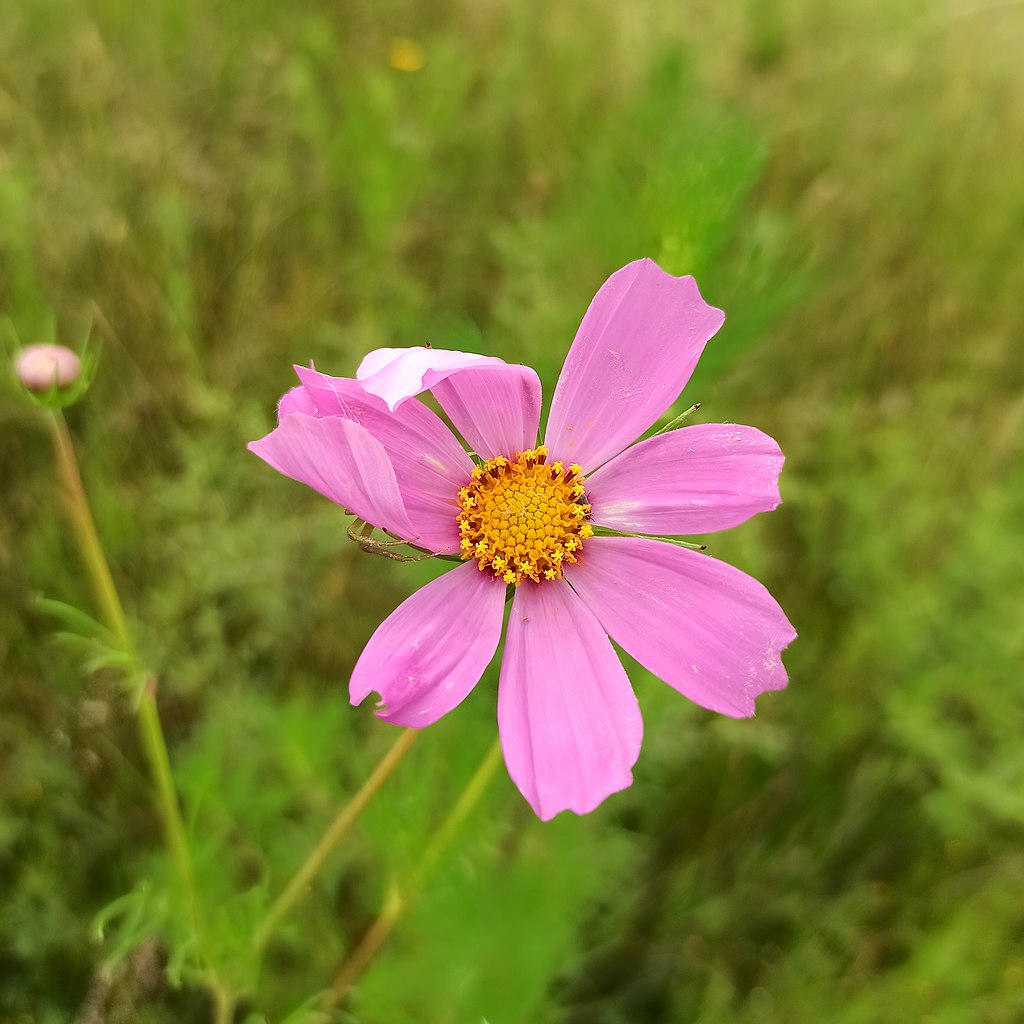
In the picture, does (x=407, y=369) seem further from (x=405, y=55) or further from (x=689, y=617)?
(x=405, y=55)

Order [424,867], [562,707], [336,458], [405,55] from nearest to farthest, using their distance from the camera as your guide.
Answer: [336,458] < [562,707] < [424,867] < [405,55]

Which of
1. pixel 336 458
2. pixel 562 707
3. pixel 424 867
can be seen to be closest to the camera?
pixel 336 458

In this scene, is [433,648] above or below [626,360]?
below

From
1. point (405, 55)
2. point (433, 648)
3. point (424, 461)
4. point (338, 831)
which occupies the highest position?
point (405, 55)

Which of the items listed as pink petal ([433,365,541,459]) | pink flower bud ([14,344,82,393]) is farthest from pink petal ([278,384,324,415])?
pink flower bud ([14,344,82,393])

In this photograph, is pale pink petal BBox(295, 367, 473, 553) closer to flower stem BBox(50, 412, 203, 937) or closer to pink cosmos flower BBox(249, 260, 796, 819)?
pink cosmos flower BBox(249, 260, 796, 819)

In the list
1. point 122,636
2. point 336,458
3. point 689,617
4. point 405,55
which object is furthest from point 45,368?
point 405,55

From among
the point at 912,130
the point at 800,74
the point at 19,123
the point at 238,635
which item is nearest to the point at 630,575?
the point at 238,635
